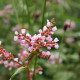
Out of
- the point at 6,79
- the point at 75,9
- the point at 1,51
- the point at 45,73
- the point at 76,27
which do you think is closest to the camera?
the point at 1,51

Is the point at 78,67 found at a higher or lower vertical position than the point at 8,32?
lower

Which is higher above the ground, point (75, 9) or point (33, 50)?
point (75, 9)

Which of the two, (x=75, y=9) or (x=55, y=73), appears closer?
(x=55, y=73)

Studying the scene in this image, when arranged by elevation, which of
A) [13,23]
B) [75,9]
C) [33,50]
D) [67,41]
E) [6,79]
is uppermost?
[75,9]

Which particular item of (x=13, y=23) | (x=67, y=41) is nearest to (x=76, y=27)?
(x=67, y=41)

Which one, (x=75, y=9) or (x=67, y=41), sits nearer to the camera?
(x=67, y=41)

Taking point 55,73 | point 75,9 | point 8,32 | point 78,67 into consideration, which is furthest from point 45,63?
point 75,9

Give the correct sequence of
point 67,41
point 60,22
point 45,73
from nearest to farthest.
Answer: point 45,73 → point 67,41 → point 60,22

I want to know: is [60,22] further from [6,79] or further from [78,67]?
[6,79]

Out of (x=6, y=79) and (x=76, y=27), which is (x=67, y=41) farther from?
(x=6, y=79)
